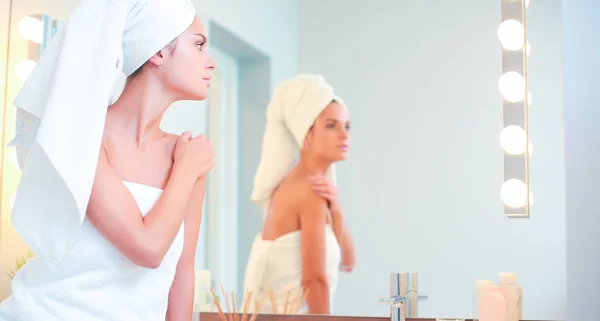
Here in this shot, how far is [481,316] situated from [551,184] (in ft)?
1.00

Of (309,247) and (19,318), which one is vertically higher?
(309,247)

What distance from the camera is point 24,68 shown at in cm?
172

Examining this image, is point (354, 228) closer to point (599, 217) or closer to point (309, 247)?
point (309, 247)

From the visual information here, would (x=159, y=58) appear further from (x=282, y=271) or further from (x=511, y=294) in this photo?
(x=511, y=294)

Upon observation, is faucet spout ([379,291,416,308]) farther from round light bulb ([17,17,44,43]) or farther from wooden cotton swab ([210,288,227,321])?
round light bulb ([17,17,44,43])

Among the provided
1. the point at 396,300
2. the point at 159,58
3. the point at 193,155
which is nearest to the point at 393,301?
the point at 396,300

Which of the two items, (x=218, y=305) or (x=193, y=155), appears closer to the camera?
(x=193, y=155)

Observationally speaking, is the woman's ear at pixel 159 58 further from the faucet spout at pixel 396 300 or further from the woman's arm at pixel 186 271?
the faucet spout at pixel 396 300

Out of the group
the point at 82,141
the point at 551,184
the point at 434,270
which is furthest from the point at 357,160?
the point at 82,141

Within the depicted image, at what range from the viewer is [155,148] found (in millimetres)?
1124

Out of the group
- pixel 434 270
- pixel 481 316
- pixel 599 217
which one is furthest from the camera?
pixel 434 270

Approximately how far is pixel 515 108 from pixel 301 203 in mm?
500

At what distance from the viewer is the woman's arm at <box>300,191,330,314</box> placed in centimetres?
156

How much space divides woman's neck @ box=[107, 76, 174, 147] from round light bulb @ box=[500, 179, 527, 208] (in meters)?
0.74
